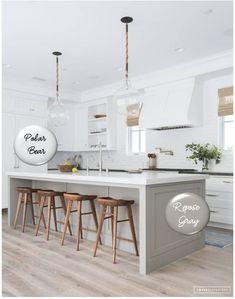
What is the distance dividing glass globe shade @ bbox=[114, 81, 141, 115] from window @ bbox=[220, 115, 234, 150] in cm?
234

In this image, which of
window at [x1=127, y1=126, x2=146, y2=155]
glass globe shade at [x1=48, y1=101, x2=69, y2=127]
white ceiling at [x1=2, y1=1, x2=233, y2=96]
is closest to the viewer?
white ceiling at [x1=2, y1=1, x2=233, y2=96]

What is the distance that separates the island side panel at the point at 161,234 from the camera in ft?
9.08

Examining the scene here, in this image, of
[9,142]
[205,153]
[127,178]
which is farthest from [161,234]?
[9,142]

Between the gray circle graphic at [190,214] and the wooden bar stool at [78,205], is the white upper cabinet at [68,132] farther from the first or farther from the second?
the gray circle graphic at [190,214]

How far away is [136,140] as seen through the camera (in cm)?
686

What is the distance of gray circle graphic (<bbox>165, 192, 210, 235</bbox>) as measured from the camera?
233cm

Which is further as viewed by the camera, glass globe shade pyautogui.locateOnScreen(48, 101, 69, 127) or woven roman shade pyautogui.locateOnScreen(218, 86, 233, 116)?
woven roman shade pyautogui.locateOnScreen(218, 86, 233, 116)

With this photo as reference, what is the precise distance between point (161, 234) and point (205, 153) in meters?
2.61

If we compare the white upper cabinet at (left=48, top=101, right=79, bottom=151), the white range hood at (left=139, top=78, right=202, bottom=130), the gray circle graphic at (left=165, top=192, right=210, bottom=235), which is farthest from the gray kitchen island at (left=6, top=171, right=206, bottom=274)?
the white upper cabinet at (left=48, top=101, right=79, bottom=151)

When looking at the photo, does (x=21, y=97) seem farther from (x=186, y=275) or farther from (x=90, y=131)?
(x=186, y=275)

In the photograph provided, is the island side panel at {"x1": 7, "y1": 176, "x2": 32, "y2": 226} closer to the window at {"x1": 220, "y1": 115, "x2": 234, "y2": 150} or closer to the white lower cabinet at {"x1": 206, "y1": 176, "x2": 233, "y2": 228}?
the white lower cabinet at {"x1": 206, "y1": 176, "x2": 233, "y2": 228}

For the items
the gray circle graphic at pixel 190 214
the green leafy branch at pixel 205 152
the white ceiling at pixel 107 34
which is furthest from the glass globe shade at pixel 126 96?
the green leafy branch at pixel 205 152

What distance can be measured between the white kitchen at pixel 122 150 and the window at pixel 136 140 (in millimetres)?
34

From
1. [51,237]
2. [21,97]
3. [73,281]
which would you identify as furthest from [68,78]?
[73,281]
